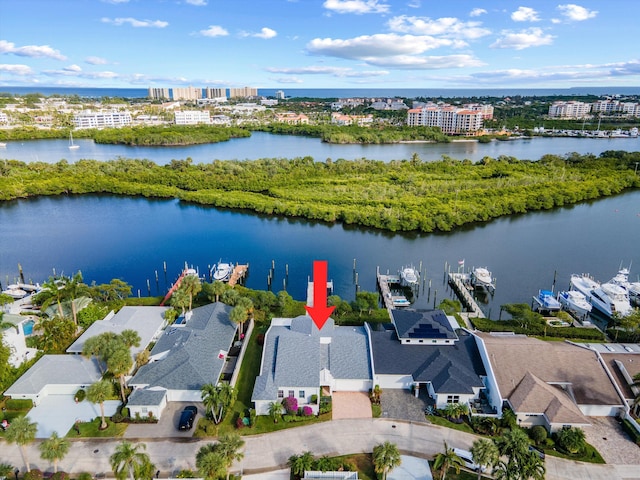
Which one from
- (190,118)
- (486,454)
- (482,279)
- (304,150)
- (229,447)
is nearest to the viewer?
(229,447)

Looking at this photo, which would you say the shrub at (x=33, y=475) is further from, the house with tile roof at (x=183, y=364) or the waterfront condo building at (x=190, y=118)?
the waterfront condo building at (x=190, y=118)

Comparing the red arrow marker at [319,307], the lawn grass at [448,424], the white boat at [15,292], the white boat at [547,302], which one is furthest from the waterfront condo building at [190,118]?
the lawn grass at [448,424]

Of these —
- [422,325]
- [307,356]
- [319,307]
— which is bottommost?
[307,356]

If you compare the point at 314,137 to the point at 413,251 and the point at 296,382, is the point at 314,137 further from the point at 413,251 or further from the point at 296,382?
the point at 296,382

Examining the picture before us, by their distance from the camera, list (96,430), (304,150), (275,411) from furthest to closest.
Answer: (304,150) < (275,411) < (96,430)

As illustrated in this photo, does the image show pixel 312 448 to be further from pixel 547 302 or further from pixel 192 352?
pixel 547 302

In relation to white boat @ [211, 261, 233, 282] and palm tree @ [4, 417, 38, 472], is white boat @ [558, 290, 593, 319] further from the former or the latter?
palm tree @ [4, 417, 38, 472]

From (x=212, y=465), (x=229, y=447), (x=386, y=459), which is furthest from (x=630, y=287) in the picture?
(x=212, y=465)
